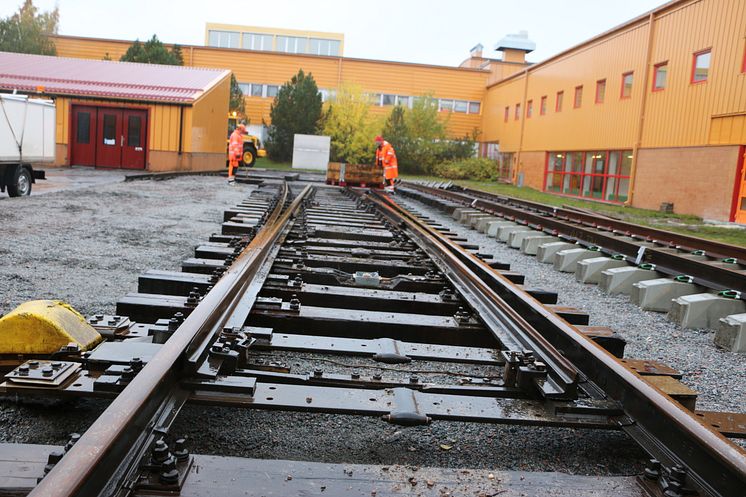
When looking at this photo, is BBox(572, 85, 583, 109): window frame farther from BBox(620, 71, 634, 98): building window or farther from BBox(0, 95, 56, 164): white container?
BBox(0, 95, 56, 164): white container

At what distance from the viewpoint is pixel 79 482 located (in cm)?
149

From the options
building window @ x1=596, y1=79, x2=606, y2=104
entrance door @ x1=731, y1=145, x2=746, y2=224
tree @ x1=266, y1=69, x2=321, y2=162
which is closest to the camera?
entrance door @ x1=731, y1=145, x2=746, y2=224

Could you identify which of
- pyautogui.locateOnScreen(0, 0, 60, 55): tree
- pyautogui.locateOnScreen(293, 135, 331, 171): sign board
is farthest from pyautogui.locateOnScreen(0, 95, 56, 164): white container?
pyautogui.locateOnScreen(0, 0, 60, 55): tree

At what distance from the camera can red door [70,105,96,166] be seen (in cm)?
2745

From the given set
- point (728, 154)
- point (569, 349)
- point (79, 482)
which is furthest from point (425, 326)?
point (728, 154)

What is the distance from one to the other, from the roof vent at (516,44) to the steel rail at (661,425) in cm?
6129

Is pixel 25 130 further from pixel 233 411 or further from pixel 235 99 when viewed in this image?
pixel 235 99

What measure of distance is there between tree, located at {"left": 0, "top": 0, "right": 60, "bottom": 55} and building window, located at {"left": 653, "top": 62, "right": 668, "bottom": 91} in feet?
141

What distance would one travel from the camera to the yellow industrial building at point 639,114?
1806 cm

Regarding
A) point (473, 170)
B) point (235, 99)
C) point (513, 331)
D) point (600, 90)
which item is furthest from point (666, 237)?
point (235, 99)

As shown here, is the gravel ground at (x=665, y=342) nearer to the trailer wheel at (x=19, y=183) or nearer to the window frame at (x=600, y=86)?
the trailer wheel at (x=19, y=183)

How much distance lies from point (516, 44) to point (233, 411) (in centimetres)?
6257

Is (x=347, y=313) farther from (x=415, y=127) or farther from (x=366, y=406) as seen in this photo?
(x=415, y=127)

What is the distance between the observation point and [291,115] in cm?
4222
